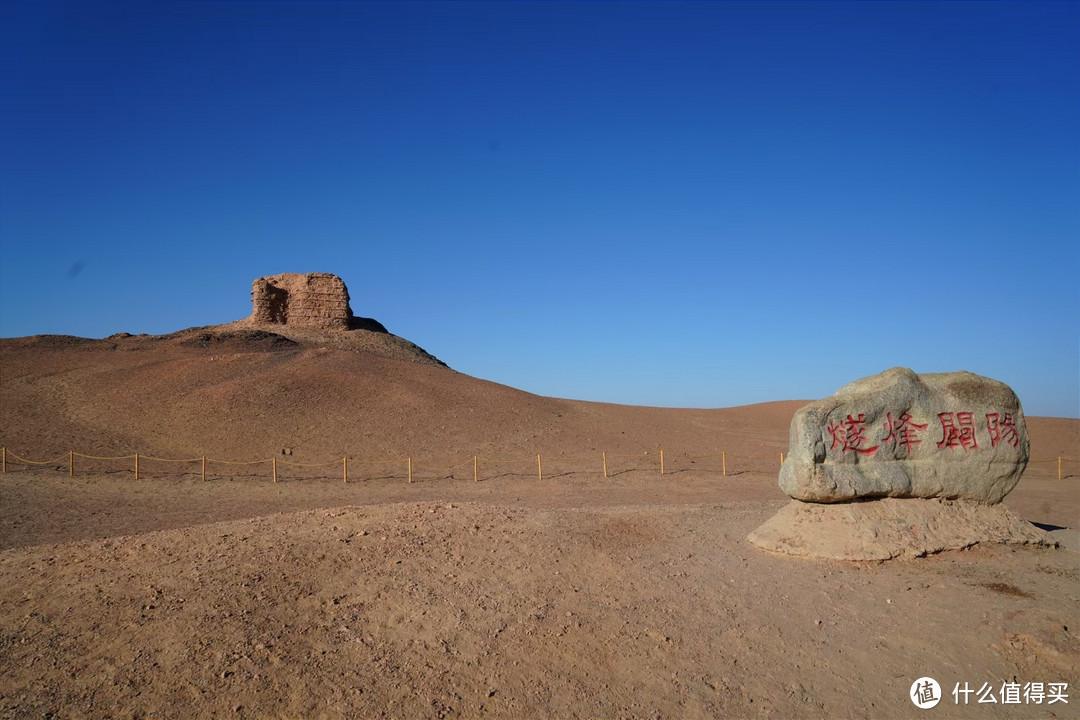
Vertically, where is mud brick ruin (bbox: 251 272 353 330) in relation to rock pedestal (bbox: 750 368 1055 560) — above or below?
above

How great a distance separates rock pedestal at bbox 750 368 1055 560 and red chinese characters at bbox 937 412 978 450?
0.6 inches

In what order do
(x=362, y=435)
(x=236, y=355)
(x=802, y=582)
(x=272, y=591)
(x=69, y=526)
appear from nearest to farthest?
(x=272, y=591) → (x=802, y=582) → (x=69, y=526) → (x=362, y=435) → (x=236, y=355)

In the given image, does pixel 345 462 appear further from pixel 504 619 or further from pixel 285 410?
pixel 504 619

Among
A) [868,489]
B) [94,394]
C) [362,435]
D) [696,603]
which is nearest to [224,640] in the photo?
[696,603]

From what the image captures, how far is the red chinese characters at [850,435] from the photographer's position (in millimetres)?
9852

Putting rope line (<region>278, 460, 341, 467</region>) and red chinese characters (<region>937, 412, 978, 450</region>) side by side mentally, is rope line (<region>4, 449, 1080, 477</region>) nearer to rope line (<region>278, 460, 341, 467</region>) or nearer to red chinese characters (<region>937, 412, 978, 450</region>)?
rope line (<region>278, 460, 341, 467</region>)

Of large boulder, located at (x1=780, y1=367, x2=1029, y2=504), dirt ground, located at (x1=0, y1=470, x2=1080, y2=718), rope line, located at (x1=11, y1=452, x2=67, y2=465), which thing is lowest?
dirt ground, located at (x1=0, y1=470, x2=1080, y2=718)

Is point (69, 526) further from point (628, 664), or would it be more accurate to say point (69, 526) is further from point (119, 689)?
point (628, 664)

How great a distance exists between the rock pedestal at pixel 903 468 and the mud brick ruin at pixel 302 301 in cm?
4631

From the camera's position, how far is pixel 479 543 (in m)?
9.56

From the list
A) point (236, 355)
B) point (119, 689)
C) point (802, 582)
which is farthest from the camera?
point (236, 355)

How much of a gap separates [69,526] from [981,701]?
17623 millimetres

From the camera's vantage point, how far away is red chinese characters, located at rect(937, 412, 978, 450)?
10.2 metres

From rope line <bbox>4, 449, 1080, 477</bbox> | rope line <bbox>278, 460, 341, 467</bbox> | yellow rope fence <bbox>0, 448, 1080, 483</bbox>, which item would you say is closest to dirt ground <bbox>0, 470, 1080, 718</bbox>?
yellow rope fence <bbox>0, 448, 1080, 483</bbox>
